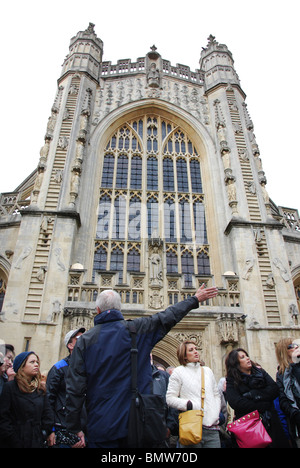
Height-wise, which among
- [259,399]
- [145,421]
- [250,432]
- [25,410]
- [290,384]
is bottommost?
[145,421]

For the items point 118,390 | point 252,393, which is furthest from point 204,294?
point 252,393

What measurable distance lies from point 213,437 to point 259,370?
914 millimetres

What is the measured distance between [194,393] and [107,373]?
129 centimetres

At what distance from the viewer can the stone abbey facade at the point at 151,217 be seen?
9.70m

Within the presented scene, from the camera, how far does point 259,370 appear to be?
145 inches

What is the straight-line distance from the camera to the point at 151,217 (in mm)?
13828

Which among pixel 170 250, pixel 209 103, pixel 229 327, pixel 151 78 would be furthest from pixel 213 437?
pixel 151 78

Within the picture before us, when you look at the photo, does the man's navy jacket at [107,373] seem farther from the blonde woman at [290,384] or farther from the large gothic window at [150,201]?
the large gothic window at [150,201]

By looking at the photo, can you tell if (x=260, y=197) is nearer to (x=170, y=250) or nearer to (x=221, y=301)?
(x=170, y=250)

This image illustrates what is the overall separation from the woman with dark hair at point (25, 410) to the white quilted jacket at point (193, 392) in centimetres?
131

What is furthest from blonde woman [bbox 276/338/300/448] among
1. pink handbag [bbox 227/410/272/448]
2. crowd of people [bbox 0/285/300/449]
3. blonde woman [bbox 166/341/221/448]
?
blonde woman [bbox 166/341/221/448]

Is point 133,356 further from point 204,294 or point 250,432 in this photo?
point 250,432

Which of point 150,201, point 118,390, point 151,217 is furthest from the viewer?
point 150,201

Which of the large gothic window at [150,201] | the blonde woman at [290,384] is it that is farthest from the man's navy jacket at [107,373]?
the large gothic window at [150,201]
